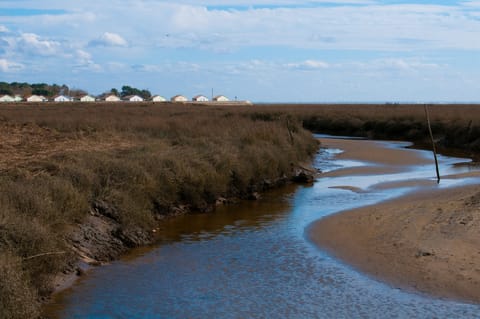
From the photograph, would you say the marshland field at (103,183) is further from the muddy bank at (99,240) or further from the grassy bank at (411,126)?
the grassy bank at (411,126)

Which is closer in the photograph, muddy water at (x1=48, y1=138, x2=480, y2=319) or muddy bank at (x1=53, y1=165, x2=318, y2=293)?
muddy water at (x1=48, y1=138, x2=480, y2=319)

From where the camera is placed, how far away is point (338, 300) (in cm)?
1048

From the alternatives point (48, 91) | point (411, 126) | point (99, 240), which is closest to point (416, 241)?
point (99, 240)

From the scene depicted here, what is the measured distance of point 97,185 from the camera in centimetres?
1522

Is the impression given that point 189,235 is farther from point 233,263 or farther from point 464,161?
point 464,161

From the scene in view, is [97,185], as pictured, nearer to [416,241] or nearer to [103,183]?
[103,183]

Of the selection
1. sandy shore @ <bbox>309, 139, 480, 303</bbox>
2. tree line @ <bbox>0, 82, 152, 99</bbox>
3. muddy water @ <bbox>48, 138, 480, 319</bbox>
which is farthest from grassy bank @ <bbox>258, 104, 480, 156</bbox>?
tree line @ <bbox>0, 82, 152, 99</bbox>

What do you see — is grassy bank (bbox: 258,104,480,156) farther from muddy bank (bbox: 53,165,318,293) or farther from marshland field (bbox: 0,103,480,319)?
→ muddy bank (bbox: 53,165,318,293)

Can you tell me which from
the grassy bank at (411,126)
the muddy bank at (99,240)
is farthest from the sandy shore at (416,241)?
the grassy bank at (411,126)

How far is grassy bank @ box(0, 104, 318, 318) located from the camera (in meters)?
9.88

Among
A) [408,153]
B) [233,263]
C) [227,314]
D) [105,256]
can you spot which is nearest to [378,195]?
[233,263]

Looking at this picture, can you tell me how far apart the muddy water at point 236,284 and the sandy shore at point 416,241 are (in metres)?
0.48

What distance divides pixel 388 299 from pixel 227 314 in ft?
9.35

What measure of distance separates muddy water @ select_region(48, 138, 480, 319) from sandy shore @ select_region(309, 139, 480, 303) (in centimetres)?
48
